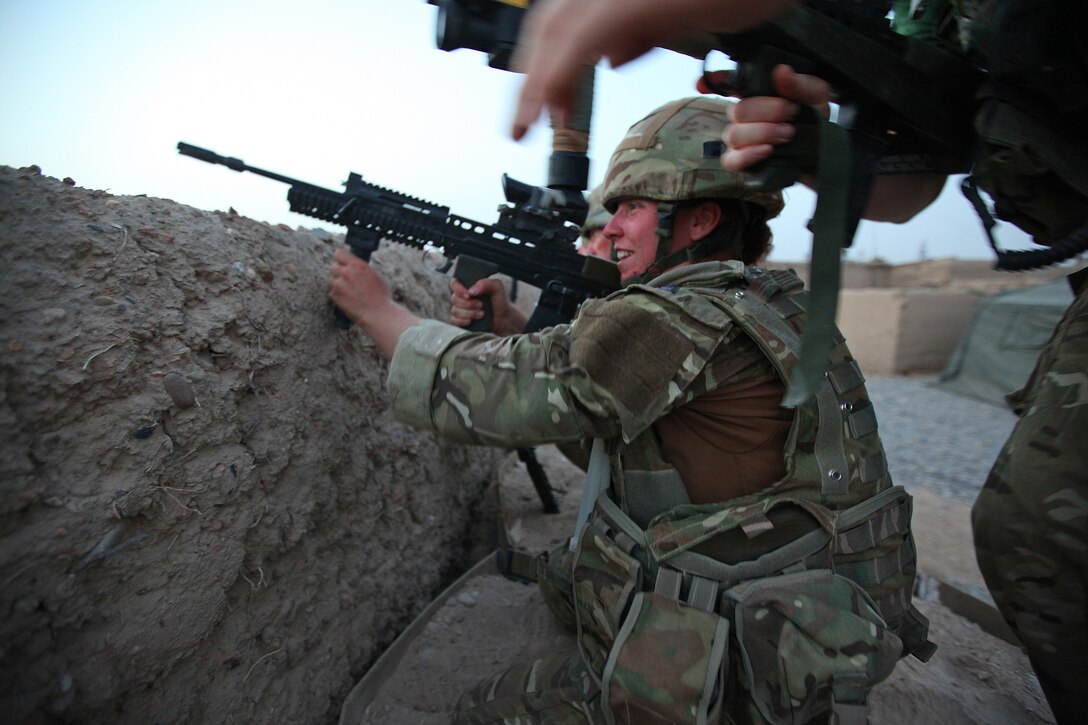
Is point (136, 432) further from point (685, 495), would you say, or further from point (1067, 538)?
point (1067, 538)

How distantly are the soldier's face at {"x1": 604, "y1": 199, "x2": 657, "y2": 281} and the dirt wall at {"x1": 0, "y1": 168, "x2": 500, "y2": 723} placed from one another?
39.3 inches

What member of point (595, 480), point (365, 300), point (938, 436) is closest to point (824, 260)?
point (595, 480)

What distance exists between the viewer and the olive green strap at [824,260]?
1.18 metres

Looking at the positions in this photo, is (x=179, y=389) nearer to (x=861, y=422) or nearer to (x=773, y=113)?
(x=773, y=113)

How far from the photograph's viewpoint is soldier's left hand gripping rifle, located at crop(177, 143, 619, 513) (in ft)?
6.69

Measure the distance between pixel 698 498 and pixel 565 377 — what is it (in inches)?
19.5

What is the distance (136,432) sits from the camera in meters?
1.35

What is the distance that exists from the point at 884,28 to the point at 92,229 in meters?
1.82

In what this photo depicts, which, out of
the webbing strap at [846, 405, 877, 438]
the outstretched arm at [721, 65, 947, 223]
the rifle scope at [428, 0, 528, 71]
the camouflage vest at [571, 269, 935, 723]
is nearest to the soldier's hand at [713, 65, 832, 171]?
the outstretched arm at [721, 65, 947, 223]

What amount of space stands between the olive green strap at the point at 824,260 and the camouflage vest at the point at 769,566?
249 millimetres

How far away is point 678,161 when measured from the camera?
→ 1903 mm

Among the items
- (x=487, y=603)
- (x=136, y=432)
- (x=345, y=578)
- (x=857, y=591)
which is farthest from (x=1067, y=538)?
(x=136, y=432)

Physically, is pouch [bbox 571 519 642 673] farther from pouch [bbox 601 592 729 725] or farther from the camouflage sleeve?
the camouflage sleeve

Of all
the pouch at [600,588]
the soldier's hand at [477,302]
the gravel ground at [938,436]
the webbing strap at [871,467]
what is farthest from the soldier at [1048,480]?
the gravel ground at [938,436]
